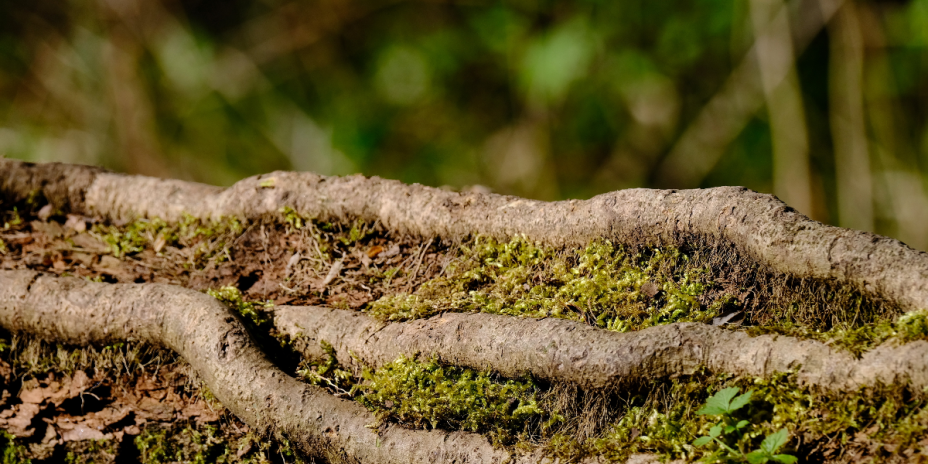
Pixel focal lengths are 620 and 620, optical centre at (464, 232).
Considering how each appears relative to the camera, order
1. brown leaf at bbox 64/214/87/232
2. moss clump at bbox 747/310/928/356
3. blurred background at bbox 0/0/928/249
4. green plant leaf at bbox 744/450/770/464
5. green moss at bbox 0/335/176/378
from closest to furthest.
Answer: green plant leaf at bbox 744/450/770/464
moss clump at bbox 747/310/928/356
green moss at bbox 0/335/176/378
brown leaf at bbox 64/214/87/232
blurred background at bbox 0/0/928/249

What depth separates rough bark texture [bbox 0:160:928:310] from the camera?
161 centimetres

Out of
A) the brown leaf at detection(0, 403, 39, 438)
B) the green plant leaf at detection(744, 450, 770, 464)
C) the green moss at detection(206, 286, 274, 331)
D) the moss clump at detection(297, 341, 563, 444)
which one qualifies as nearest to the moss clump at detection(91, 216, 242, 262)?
the green moss at detection(206, 286, 274, 331)

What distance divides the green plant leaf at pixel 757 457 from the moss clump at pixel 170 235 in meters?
2.14

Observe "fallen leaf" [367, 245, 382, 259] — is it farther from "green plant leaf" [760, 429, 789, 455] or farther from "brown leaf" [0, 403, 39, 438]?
"green plant leaf" [760, 429, 789, 455]

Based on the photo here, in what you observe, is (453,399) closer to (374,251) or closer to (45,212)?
(374,251)

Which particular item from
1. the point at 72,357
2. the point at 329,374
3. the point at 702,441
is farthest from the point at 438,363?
the point at 72,357

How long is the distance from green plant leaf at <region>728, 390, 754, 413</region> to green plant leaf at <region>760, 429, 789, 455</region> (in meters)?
0.08

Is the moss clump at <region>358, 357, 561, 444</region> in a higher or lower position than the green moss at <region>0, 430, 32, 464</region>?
higher

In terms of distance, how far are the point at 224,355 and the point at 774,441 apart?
1.52m

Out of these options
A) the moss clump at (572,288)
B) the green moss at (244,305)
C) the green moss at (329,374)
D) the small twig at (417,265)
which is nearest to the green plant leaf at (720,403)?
the moss clump at (572,288)

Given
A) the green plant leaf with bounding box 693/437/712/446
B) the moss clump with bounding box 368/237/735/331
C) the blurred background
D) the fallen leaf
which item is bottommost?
the green plant leaf with bounding box 693/437/712/446

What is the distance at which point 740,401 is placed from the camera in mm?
1399

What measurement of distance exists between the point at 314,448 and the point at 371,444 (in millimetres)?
204

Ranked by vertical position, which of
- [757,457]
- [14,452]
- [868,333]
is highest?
[868,333]
